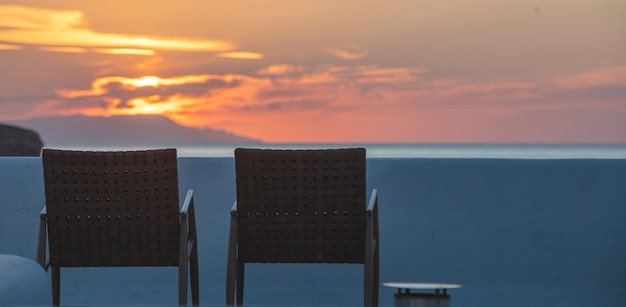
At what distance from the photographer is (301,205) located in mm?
3742

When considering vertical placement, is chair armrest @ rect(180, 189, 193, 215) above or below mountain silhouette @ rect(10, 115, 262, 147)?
below

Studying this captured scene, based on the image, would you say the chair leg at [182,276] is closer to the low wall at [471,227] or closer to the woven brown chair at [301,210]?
the woven brown chair at [301,210]

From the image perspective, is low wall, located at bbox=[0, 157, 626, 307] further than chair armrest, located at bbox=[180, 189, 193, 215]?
Yes

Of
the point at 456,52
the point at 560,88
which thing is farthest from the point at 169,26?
the point at 560,88

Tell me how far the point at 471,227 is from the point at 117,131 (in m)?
32.5

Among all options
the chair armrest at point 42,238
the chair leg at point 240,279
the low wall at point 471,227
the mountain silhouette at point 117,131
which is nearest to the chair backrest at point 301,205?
the chair leg at point 240,279

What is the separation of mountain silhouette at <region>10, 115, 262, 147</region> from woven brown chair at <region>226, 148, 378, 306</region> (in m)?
31.6

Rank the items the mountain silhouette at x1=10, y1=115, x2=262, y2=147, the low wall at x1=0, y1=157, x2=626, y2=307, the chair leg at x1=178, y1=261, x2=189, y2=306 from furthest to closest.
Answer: the mountain silhouette at x1=10, y1=115, x2=262, y2=147, the low wall at x1=0, y1=157, x2=626, y2=307, the chair leg at x1=178, y1=261, x2=189, y2=306

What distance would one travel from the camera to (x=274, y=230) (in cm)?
375

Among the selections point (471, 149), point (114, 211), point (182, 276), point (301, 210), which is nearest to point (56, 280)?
point (114, 211)

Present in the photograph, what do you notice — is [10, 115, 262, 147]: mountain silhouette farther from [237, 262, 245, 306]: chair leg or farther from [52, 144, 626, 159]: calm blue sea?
[237, 262, 245, 306]: chair leg

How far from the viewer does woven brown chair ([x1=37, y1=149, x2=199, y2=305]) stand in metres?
3.61

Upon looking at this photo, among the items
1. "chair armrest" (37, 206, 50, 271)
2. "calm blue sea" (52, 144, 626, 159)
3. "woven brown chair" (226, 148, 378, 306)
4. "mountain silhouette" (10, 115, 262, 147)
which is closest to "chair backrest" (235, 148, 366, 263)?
"woven brown chair" (226, 148, 378, 306)

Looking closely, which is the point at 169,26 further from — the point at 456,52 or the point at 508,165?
→ the point at 508,165
